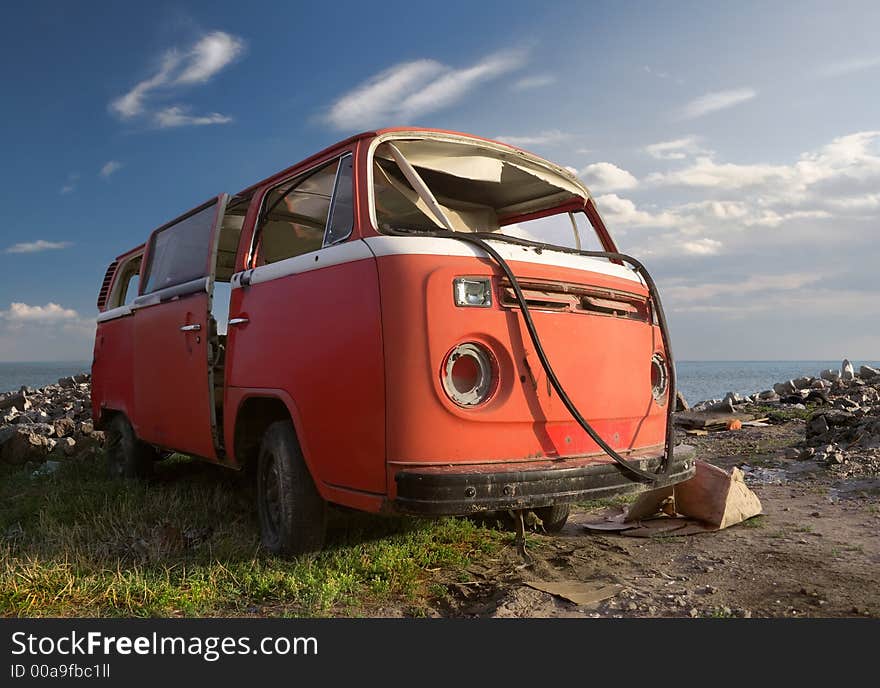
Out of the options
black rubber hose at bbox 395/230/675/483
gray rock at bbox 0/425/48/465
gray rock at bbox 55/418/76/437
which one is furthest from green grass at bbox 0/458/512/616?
gray rock at bbox 55/418/76/437

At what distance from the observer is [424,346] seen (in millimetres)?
3121

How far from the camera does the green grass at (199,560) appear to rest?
351cm

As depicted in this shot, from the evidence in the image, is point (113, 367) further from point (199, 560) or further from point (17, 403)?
point (17, 403)

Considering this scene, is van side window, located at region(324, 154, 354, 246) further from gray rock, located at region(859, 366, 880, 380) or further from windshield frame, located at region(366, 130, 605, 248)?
gray rock, located at region(859, 366, 880, 380)

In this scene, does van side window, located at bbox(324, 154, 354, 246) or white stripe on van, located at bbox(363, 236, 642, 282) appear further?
van side window, located at bbox(324, 154, 354, 246)

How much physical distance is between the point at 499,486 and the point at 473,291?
90 centimetres

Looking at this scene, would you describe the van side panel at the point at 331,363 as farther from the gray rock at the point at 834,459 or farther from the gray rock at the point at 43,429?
the gray rock at the point at 43,429

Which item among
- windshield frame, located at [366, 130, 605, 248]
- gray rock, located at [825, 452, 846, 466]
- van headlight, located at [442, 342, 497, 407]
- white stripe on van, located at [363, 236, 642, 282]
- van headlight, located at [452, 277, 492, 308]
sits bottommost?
gray rock, located at [825, 452, 846, 466]

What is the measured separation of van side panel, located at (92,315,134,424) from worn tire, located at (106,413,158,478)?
0.21 metres

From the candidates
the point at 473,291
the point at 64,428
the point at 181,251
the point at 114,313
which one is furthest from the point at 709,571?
the point at 64,428

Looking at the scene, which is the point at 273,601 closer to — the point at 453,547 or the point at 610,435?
the point at 453,547

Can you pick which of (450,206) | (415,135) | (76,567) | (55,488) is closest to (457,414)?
(415,135)

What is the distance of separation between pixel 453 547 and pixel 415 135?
2491mm

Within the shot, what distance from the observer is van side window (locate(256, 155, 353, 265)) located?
421 cm
